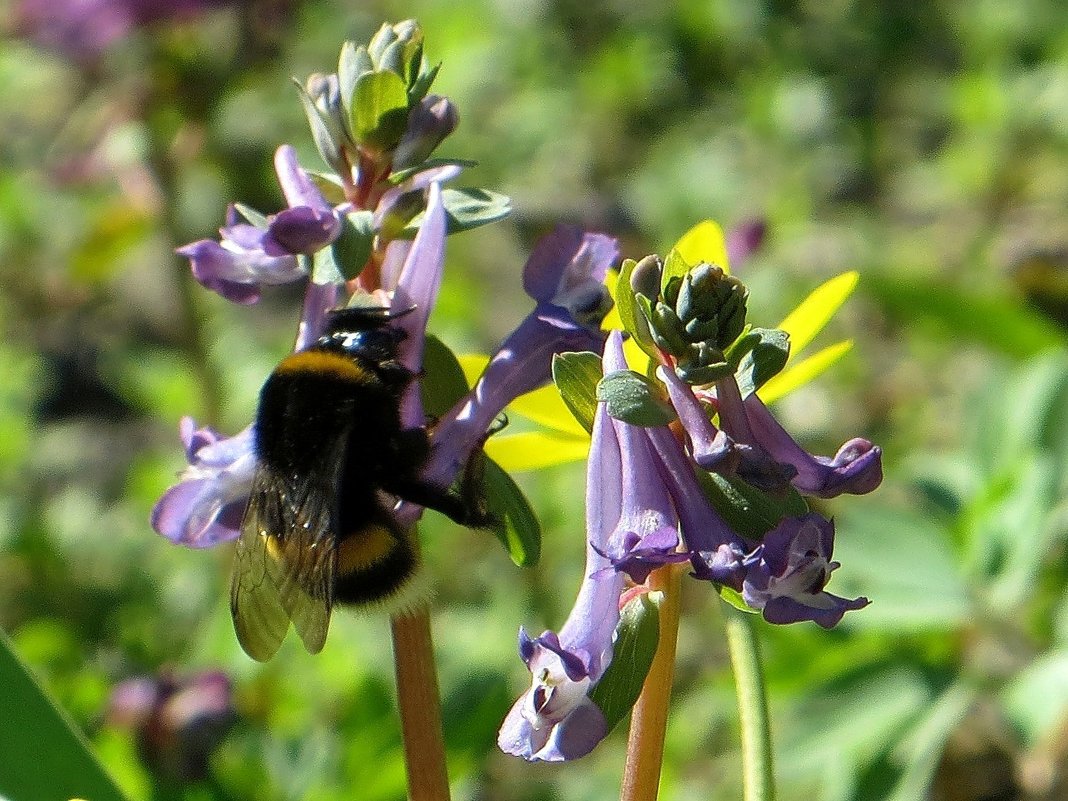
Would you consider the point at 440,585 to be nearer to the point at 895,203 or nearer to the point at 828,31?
the point at 895,203

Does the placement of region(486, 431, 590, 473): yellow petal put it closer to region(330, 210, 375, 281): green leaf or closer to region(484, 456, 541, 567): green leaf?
region(484, 456, 541, 567): green leaf

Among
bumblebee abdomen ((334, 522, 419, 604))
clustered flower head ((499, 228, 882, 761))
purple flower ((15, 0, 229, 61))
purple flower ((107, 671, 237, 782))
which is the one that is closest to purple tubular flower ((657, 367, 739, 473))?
clustered flower head ((499, 228, 882, 761))

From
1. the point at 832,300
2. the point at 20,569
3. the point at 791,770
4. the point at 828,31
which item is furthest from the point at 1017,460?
the point at 828,31

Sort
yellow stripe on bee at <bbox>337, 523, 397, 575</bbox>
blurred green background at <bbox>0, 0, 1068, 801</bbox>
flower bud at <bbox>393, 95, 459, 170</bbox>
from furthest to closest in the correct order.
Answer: blurred green background at <bbox>0, 0, 1068, 801</bbox> < yellow stripe on bee at <bbox>337, 523, 397, 575</bbox> < flower bud at <bbox>393, 95, 459, 170</bbox>

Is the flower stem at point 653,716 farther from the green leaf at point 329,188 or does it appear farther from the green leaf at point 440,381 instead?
the green leaf at point 329,188

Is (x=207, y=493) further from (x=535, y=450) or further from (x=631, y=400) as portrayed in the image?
(x=631, y=400)

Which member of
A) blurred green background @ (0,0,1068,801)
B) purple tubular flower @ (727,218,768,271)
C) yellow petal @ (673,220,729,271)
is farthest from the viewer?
blurred green background @ (0,0,1068,801)

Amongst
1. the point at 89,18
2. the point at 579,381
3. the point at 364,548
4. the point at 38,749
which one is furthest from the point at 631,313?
the point at 89,18
